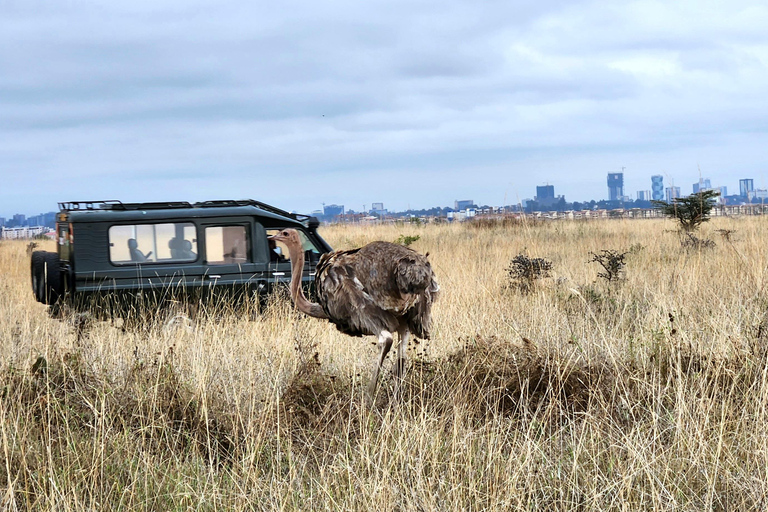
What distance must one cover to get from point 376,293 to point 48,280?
5.20 metres

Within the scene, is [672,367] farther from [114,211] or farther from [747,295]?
[114,211]

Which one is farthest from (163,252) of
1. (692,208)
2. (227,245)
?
(692,208)

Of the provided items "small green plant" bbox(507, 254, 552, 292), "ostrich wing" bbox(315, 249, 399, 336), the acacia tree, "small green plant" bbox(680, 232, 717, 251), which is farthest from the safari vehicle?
the acacia tree

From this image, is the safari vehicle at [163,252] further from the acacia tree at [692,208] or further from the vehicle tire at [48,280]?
the acacia tree at [692,208]

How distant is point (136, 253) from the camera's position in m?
9.19

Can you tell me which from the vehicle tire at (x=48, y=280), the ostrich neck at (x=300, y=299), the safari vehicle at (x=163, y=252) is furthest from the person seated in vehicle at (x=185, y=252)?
the ostrich neck at (x=300, y=299)

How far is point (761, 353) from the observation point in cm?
588

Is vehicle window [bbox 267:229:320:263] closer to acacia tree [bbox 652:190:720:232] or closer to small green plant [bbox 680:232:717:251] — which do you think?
small green plant [bbox 680:232:717:251]

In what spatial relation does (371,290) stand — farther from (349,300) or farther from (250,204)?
(250,204)

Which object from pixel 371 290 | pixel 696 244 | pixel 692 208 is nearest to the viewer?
pixel 371 290

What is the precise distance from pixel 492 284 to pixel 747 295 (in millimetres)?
3637

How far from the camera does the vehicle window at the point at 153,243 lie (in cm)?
907

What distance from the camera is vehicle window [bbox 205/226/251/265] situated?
9266 mm

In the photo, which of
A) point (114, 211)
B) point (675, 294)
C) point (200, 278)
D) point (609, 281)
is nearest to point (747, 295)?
point (675, 294)
